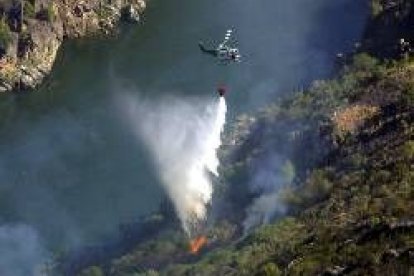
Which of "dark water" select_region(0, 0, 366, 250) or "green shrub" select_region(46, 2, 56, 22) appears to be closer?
"dark water" select_region(0, 0, 366, 250)

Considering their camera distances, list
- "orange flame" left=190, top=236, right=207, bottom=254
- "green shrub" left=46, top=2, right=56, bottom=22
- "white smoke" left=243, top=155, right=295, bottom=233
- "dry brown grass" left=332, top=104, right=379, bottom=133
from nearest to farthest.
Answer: "orange flame" left=190, top=236, right=207, bottom=254 → "white smoke" left=243, top=155, right=295, bottom=233 → "dry brown grass" left=332, top=104, right=379, bottom=133 → "green shrub" left=46, top=2, right=56, bottom=22

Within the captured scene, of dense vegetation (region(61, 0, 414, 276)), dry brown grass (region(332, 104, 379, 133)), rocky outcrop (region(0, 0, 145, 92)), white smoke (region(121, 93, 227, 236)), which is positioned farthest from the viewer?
rocky outcrop (region(0, 0, 145, 92))

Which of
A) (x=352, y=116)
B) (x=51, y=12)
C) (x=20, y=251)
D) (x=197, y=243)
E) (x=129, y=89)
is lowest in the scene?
(x=20, y=251)

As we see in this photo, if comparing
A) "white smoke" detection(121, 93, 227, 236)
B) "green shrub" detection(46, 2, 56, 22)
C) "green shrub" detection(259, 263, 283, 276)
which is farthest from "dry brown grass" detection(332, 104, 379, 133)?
"green shrub" detection(46, 2, 56, 22)

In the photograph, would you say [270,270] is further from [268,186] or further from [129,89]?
[129,89]

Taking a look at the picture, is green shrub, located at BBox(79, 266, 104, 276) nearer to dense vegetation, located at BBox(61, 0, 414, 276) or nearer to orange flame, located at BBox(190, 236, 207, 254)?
dense vegetation, located at BBox(61, 0, 414, 276)

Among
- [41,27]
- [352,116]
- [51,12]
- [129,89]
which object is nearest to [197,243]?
[352,116]

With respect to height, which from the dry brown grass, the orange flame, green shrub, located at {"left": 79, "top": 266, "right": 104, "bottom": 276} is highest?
the dry brown grass
